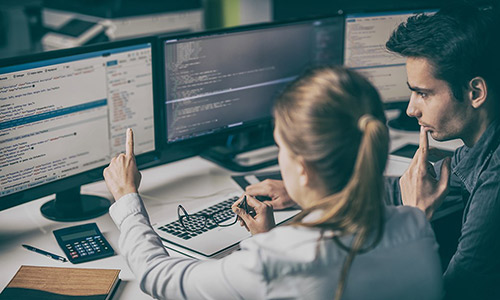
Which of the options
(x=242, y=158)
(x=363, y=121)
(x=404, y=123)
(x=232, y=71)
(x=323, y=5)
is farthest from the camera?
(x=323, y=5)

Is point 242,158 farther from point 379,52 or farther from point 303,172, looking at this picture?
point 303,172

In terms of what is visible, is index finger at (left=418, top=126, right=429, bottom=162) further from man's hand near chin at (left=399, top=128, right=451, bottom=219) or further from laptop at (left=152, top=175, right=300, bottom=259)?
laptop at (left=152, top=175, right=300, bottom=259)

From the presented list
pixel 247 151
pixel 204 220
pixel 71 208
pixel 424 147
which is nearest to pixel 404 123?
pixel 247 151

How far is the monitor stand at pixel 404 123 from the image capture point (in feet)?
7.63

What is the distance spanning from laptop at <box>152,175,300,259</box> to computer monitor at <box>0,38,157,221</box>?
26cm

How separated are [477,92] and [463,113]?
0.21 feet

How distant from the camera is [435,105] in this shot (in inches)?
59.4

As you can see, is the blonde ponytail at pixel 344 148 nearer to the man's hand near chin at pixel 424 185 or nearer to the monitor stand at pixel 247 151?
the man's hand near chin at pixel 424 185

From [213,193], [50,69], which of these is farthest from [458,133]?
[50,69]

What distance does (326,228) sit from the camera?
94cm

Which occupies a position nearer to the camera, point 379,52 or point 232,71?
point 232,71

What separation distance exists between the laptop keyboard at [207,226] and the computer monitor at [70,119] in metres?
0.25

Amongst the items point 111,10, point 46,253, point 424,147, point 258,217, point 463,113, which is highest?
point 111,10

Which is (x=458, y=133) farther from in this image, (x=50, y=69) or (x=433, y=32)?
(x=50, y=69)
